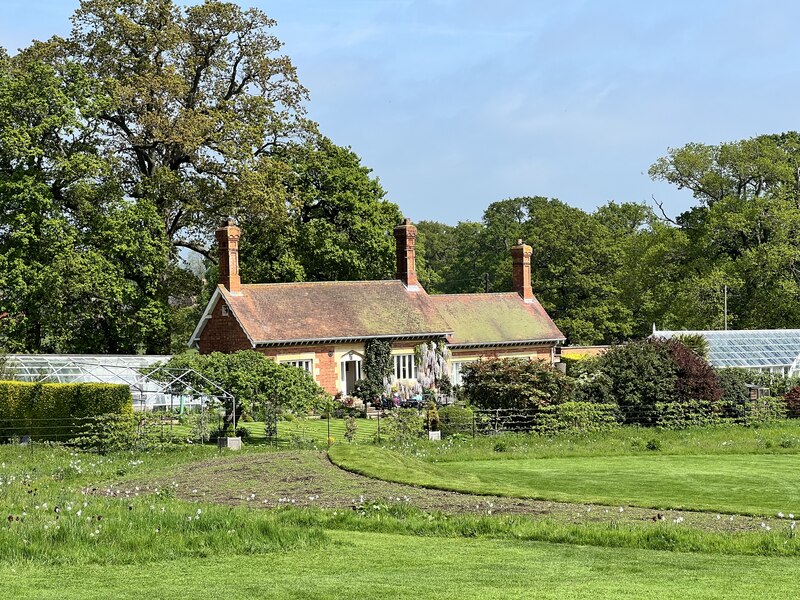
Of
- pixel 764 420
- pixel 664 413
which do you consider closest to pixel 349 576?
pixel 664 413

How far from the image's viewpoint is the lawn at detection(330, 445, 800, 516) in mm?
17625

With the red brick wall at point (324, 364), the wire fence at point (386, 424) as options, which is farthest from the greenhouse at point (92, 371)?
the red brick wall at point (324, 364)

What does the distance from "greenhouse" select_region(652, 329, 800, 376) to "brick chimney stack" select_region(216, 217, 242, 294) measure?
16.8 metres

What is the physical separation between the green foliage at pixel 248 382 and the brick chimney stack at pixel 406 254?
17.6 metres

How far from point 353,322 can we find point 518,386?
13.2 meters

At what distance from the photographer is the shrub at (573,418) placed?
3009 centimetres

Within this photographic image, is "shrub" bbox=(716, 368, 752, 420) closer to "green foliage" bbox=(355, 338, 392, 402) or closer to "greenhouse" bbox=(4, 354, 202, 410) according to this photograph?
"green foliage" bbox=(355, 338, 392, 402)

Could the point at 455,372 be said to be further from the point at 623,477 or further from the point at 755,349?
the point at 623,477

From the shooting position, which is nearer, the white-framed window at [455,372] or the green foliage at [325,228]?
the white-framed window at [455,372]

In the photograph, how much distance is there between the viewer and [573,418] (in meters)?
30.5

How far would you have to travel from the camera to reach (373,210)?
163 ft

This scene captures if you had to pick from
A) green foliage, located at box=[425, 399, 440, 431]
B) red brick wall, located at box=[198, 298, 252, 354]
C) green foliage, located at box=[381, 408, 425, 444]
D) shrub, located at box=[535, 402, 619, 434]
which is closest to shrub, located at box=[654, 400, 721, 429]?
shrub, located at box=[535, 402, 619, 434]

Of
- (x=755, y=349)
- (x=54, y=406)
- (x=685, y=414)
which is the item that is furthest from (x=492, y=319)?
(x=54, y=406)

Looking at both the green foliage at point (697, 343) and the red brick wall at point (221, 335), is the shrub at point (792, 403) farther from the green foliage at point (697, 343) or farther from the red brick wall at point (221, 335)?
the red brick wall at point (221, 335)
